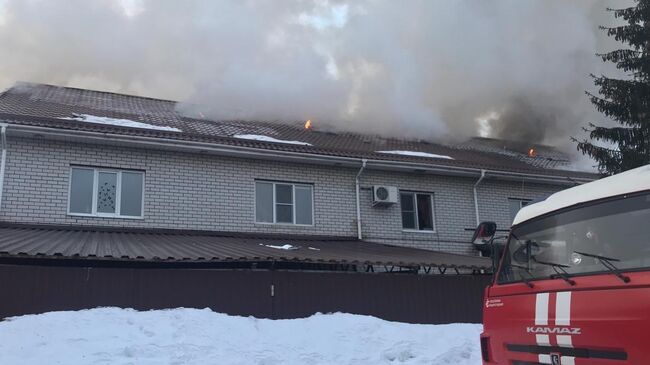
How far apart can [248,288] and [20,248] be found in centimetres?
332

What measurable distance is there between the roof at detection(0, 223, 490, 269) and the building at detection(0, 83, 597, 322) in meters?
0.03

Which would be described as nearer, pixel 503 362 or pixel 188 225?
pixel 503 362

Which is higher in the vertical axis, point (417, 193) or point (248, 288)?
point (417, 193)

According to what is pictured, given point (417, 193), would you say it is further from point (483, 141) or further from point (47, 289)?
point (47, 289)

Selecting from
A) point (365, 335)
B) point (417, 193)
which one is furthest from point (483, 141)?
point (365, 335)

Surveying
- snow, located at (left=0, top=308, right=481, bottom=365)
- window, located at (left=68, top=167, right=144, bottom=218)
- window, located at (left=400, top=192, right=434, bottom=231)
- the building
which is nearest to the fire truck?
snow, located at (left=0, top=308, right=481, bottom=365)

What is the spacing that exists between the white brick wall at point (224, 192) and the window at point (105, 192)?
0.55 ft

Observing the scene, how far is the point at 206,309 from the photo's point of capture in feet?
29.3

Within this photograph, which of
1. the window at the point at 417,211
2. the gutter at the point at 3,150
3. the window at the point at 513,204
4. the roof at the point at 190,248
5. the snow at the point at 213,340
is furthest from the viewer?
the window at the point at 513,204

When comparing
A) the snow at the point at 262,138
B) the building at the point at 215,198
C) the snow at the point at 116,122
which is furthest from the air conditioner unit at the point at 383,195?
the snow at the point at 116,122

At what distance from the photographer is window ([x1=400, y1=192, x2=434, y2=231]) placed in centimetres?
1498

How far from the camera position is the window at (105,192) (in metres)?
12.0

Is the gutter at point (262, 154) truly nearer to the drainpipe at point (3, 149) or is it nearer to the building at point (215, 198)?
the building at point (215, 198)

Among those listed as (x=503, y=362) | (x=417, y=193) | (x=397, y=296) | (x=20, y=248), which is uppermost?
(x=417, y=193)
